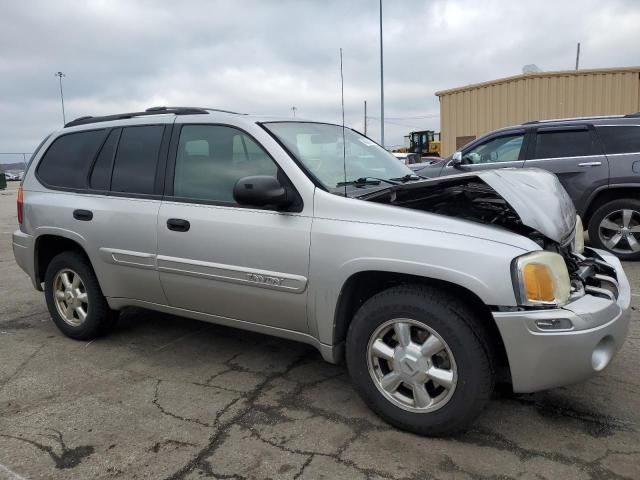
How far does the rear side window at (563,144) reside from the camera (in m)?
6.95

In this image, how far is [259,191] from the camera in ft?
9.65

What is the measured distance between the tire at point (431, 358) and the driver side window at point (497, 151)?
5.31 metres

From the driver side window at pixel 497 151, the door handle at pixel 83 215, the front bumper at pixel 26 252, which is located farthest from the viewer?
the driver side window at pixel 497 151

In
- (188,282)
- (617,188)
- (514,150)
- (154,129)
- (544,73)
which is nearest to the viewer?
(188,282)

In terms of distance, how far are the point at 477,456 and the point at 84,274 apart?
123 inches

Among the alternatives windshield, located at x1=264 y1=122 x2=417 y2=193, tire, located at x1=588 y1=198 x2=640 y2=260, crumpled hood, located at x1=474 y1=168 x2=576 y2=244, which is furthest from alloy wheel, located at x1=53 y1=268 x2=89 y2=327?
tire, located at x1=588 y1=198 x2=640 y2=260

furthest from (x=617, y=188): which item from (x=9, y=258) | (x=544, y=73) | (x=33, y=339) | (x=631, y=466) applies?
(x=544, y=73)

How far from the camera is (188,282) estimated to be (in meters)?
3.54

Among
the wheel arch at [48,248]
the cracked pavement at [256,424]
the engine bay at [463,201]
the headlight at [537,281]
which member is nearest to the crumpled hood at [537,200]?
the engine bay at [463,201]

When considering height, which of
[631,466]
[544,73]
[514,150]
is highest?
[544,73]

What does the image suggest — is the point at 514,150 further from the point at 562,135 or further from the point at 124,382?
the point at 124,382

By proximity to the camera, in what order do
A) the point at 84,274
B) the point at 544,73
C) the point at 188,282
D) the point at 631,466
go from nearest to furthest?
the point at 631,466 → the point at 188,282 → the point at 84,274 → the point at 544,73

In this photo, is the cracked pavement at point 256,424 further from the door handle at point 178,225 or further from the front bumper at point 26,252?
the door handle at point 178,225

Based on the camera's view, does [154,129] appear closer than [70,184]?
Yes
